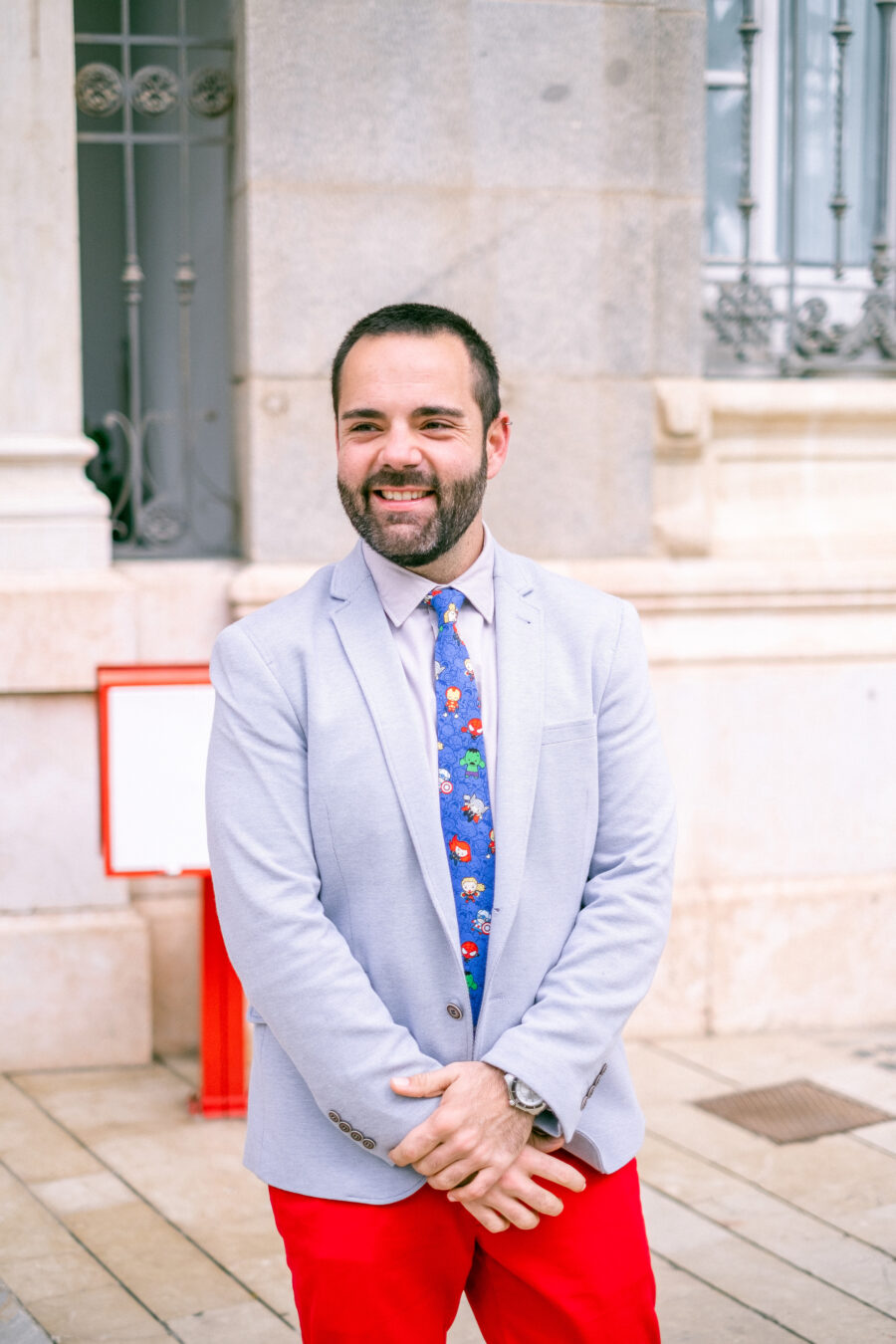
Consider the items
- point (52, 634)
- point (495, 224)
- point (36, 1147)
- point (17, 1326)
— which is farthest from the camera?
point (495, 224)

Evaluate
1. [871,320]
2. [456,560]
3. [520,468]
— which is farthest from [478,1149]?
[871,320]

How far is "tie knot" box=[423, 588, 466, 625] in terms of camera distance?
7.53 ft

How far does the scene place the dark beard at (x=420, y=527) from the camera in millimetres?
2211

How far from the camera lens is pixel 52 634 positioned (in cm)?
484

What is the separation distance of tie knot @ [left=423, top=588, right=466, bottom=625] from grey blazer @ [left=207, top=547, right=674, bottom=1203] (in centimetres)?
8

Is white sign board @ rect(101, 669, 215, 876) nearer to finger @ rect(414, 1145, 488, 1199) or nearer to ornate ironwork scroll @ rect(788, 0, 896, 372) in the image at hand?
finger @ rect(414, 1145, 488, 1199)

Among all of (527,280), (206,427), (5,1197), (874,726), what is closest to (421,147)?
(527,280)

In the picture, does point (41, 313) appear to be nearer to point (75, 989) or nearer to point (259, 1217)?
point (75, 989)

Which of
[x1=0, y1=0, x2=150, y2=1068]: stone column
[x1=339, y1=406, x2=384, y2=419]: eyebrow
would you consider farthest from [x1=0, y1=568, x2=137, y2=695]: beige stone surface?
[x1=339, y1=406, x2=384, y2=419]: eyebrow

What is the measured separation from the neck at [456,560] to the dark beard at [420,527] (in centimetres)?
5

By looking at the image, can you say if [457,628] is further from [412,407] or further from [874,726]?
[874,726]

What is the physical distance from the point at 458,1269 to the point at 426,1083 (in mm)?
342

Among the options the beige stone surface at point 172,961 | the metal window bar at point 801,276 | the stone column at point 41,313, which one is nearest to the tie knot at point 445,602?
the stone column at point 41,313

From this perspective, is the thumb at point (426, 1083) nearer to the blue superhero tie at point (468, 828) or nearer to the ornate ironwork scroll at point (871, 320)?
the blue superhero tie at point (468, 828)
